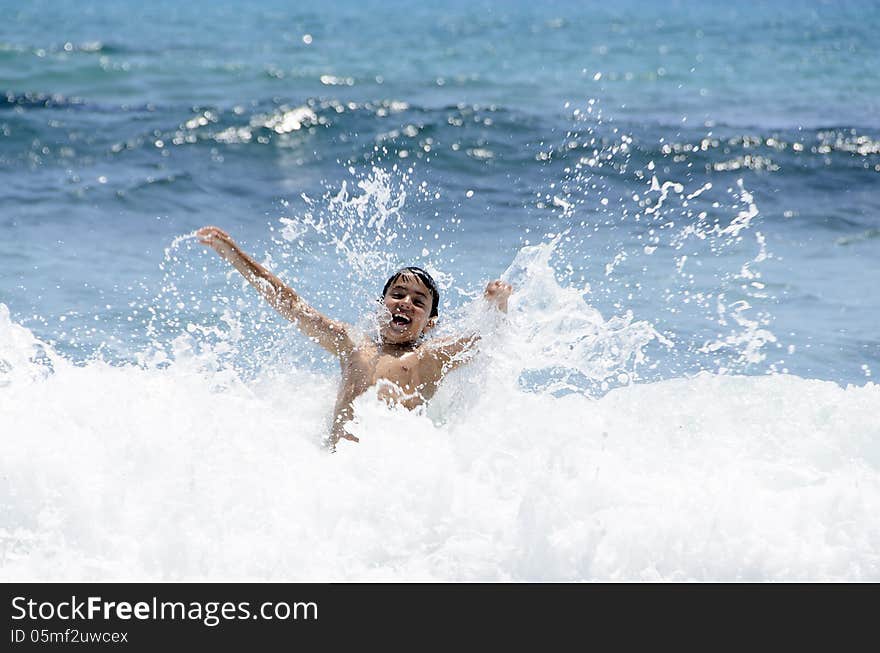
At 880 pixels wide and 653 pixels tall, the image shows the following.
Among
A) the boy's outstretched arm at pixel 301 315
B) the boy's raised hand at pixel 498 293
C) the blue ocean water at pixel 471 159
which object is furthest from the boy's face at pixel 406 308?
the blue ocean water at pixel 471 159

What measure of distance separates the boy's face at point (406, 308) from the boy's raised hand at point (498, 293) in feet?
1.17

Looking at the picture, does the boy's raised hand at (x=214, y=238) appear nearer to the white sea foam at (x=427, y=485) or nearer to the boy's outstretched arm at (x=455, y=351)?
the white sea foam at (x=427, y=485)

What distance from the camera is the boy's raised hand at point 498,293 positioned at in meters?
5.64

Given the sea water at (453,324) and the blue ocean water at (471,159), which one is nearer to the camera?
the sea water at (453,324)

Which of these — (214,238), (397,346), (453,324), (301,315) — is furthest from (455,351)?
(214,238)

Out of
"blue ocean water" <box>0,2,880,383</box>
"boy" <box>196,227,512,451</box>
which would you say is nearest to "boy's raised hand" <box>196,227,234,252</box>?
"boy" <box>196,227,512,451</box>

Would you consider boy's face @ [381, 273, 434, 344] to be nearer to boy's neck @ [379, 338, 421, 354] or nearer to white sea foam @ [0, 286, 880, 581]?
boy's neck @ [379, 338, 421, 354]

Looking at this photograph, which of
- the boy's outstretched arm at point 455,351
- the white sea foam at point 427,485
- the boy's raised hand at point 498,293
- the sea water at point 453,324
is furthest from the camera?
the boy's outstretched arm at point 455,351

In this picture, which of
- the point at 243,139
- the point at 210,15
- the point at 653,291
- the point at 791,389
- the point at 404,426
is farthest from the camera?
the point at 210,15

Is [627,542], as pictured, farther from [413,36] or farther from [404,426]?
[413,36]

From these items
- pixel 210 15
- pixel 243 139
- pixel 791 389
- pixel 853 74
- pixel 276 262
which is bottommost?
pixel 791 389

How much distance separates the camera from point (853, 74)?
1800 cm
